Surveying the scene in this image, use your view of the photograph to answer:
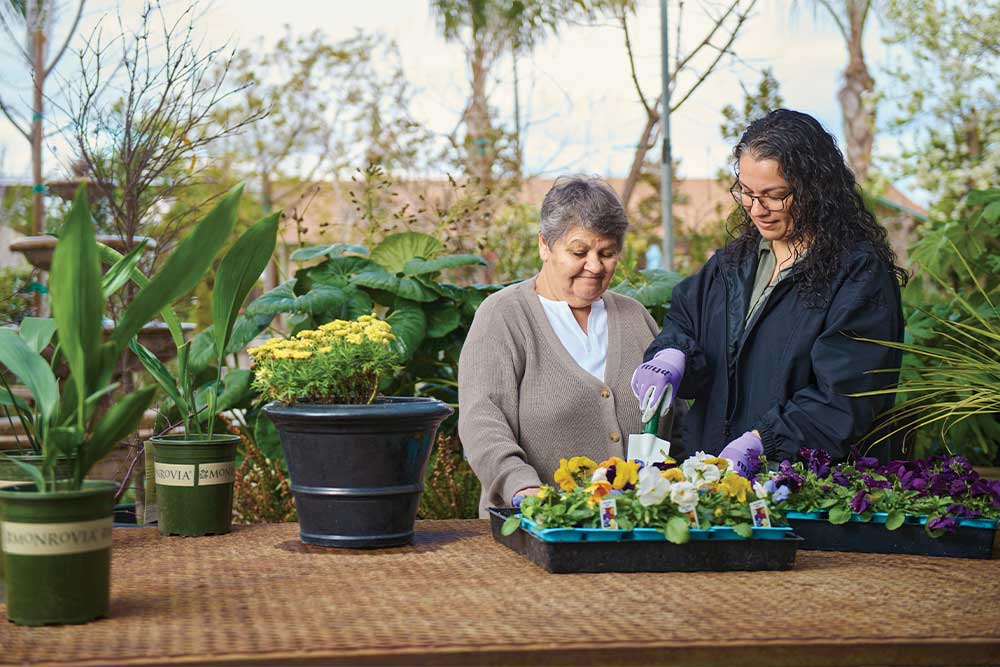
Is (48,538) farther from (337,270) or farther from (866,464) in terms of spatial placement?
(337,270)

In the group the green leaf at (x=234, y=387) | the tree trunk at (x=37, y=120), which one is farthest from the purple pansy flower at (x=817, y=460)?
the tree trunk at (x=37, y=120)

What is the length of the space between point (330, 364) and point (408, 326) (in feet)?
7.19

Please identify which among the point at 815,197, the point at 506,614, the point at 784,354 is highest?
the point at 815,197

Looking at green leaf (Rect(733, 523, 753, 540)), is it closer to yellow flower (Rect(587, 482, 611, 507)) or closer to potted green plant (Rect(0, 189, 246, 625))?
yellow flower (Rect(587, 482, 611, 507))

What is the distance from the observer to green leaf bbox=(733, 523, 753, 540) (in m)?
1.76

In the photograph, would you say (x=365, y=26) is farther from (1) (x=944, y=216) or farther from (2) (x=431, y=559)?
(2) (x=431, y=559)

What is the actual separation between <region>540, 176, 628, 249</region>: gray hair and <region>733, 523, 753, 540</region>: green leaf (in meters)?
0.89

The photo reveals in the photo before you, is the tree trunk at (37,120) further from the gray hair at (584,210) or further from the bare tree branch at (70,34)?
the gray hair at (584,210)

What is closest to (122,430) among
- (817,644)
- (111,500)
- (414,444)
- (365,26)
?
(111,500)

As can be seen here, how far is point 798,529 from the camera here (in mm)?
1992

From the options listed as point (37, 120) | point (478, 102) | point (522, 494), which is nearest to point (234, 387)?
point (522, 494)

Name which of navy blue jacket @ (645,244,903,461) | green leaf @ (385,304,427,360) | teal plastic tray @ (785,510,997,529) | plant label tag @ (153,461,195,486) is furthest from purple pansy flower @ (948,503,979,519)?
green leaf @ (385,304,427,360)

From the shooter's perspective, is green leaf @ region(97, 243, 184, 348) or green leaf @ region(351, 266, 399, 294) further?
green leaf @ region(351, 266, 399, 294)

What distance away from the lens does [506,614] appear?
1.46 m
